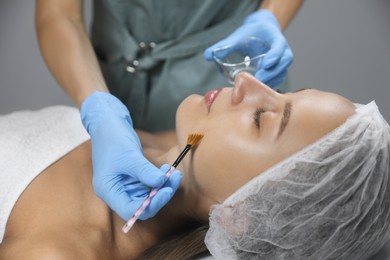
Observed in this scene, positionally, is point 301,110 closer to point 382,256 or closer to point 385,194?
point 385,194

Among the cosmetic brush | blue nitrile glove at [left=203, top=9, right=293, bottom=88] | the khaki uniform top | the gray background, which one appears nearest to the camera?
the cosmetic brush

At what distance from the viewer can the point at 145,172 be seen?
114cm

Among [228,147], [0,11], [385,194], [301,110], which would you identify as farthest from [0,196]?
[0,11]

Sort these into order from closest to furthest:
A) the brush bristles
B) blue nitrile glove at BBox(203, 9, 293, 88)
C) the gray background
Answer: the brush bristles → blue nitrile glove at BBox(203, 9, 293, 88) → the gray background

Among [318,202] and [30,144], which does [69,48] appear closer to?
[30,144]

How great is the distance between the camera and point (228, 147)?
3.92 feet

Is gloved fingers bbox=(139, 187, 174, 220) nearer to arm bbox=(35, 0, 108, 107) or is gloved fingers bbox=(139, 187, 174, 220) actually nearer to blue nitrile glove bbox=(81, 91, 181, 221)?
blue nitrile glove bbox=(81, 91, 181, 221)

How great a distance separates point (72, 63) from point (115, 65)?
0.24m

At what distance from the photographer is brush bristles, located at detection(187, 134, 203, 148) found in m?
1.20

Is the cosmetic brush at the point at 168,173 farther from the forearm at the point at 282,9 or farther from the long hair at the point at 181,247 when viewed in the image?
the forearm at the point at 282,9

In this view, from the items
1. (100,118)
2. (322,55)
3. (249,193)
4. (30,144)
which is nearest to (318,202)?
(249,193)

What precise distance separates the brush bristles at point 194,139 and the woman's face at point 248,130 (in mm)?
Result: 12

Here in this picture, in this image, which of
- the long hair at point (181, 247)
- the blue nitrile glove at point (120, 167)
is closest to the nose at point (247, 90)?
the blue nitrile glove at point (120, 167)

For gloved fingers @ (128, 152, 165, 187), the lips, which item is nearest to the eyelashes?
the lips
